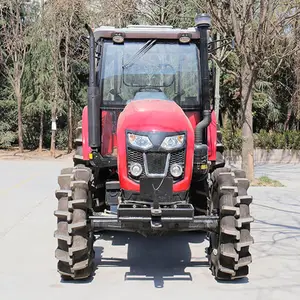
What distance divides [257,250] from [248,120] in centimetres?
764

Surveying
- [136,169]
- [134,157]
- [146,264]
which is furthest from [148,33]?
[146,264]

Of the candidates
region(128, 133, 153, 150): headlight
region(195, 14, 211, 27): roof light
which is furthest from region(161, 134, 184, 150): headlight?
region(195, 14, 211, 27): roof light

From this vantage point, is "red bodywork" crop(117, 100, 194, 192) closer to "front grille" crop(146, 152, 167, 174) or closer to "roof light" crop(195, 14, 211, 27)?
"front grille" crop(146, 152, 167, 174)

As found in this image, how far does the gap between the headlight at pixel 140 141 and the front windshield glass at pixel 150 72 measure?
112cm

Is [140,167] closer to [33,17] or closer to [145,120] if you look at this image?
[145,120]

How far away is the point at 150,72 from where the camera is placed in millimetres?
5891

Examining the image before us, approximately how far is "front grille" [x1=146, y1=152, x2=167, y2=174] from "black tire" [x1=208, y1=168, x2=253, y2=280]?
28.7 inches

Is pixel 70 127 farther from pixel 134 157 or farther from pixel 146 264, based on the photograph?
pixel 134 157

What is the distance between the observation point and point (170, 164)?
15.8ft

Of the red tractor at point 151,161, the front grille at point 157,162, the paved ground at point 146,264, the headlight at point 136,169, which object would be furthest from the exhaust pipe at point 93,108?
the paved ground at point 146,264

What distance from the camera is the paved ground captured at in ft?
15.8

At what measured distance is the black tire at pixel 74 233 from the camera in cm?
485

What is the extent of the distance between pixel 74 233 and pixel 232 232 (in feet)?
5.31

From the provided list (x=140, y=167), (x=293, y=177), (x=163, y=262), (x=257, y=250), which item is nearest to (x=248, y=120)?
(x=293, y=177)
